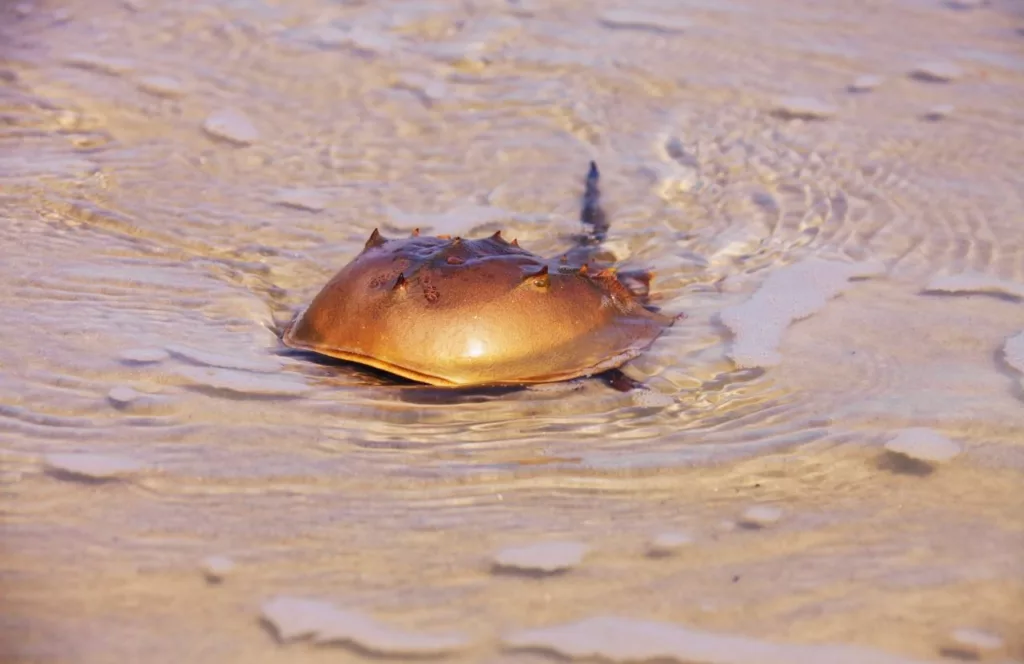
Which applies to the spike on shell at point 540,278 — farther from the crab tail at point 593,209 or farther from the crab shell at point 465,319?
the crab tail at point 593,209

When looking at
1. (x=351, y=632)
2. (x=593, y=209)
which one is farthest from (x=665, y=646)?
(x=593, y=209)

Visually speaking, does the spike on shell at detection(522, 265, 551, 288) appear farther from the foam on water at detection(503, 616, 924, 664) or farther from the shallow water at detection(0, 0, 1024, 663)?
the foam on water at detection(503, 616, 924, 664)

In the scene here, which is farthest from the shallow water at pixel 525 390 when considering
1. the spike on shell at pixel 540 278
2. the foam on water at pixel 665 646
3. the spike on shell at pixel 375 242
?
the spike on shell at pixel 375 242

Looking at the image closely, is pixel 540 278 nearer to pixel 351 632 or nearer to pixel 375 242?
pixel 375 242

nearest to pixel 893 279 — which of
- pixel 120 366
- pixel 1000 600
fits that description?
pixel 1000 600

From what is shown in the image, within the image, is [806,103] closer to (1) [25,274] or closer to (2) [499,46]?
(2) [499,46]

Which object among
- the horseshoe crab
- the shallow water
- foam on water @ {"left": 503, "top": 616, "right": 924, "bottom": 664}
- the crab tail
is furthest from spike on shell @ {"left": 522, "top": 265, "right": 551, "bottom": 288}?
the crab tail
